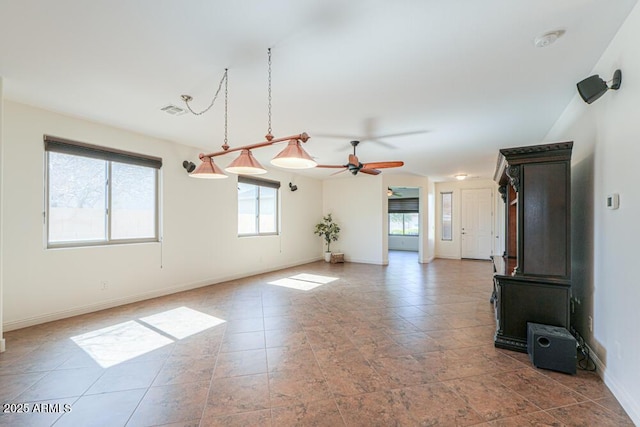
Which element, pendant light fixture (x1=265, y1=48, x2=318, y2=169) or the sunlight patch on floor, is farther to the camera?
the sunlight patch on floor

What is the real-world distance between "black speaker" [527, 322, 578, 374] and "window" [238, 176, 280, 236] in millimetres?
5388

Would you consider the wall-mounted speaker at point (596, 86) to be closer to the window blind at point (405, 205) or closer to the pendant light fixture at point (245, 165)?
the pendant light fixture at point (245, 165)

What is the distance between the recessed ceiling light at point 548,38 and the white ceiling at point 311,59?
0.05 m

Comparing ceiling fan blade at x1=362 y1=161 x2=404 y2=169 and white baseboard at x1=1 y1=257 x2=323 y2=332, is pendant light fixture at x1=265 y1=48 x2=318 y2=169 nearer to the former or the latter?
ceiling fan blade at x1=362 y1=161 x2=404 y2=169

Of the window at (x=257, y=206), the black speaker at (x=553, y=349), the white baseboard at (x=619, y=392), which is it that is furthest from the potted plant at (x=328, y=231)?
the white baseboard at (x=619, y=392)

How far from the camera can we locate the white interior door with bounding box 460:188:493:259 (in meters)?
8.92

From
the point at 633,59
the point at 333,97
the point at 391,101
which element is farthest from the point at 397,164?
the point at 633,59

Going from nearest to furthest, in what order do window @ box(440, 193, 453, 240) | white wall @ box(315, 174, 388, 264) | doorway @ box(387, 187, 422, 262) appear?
white wall @ box(315, 174, 388, 264)
window @ box(440, 193, 453, 240)
doorway @ box(387, 187, 422, 262)

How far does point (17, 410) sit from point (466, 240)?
1012 centimetres

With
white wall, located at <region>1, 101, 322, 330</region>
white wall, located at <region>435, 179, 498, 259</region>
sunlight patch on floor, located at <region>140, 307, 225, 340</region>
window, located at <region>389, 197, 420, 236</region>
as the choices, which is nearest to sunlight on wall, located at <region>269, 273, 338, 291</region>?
white wall, located at <region>1, 101, 322, 330</region>

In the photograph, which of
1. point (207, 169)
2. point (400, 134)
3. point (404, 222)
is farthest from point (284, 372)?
point (404, 222)

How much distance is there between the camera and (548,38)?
2072 millimetres

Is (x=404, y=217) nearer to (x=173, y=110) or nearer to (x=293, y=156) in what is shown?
(x=173, y=110)

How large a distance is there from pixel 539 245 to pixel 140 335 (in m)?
4.31
